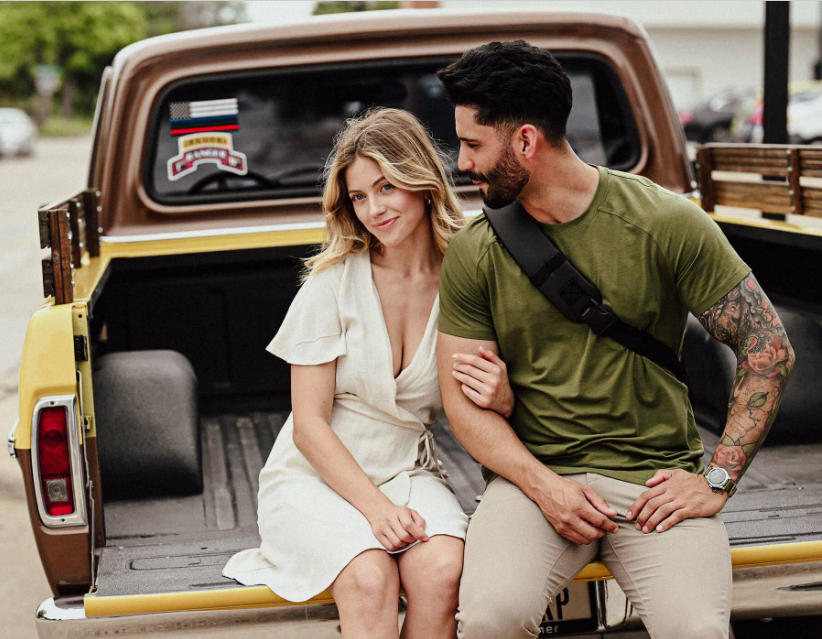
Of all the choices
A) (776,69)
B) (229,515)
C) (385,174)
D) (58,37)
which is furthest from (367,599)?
(58,37)

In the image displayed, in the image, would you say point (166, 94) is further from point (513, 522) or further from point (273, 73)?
point (513, 522)

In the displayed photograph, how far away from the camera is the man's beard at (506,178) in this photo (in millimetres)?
2332

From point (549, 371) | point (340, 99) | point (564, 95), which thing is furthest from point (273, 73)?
point (549, 371)

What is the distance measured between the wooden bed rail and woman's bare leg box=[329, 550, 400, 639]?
6.90 ft

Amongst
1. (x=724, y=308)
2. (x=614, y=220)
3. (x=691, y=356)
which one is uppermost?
(x=614, y=220)

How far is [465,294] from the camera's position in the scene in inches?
94.3

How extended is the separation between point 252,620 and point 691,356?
1910 mm

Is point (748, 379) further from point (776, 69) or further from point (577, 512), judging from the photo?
point (776, 69)

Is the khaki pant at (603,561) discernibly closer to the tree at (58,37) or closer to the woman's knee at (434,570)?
the woman's knee at (434,570)

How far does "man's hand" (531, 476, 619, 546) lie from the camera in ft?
7.33

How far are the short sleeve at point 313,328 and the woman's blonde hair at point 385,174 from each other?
0.05 meters

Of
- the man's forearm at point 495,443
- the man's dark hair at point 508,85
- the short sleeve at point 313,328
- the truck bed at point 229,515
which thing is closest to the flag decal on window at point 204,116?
the truck bed at point 229,515

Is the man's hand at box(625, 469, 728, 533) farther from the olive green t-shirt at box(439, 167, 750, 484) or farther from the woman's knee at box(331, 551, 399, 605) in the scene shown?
the woman's knee at box(331, 551, 399, 605)

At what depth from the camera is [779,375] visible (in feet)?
7.51
